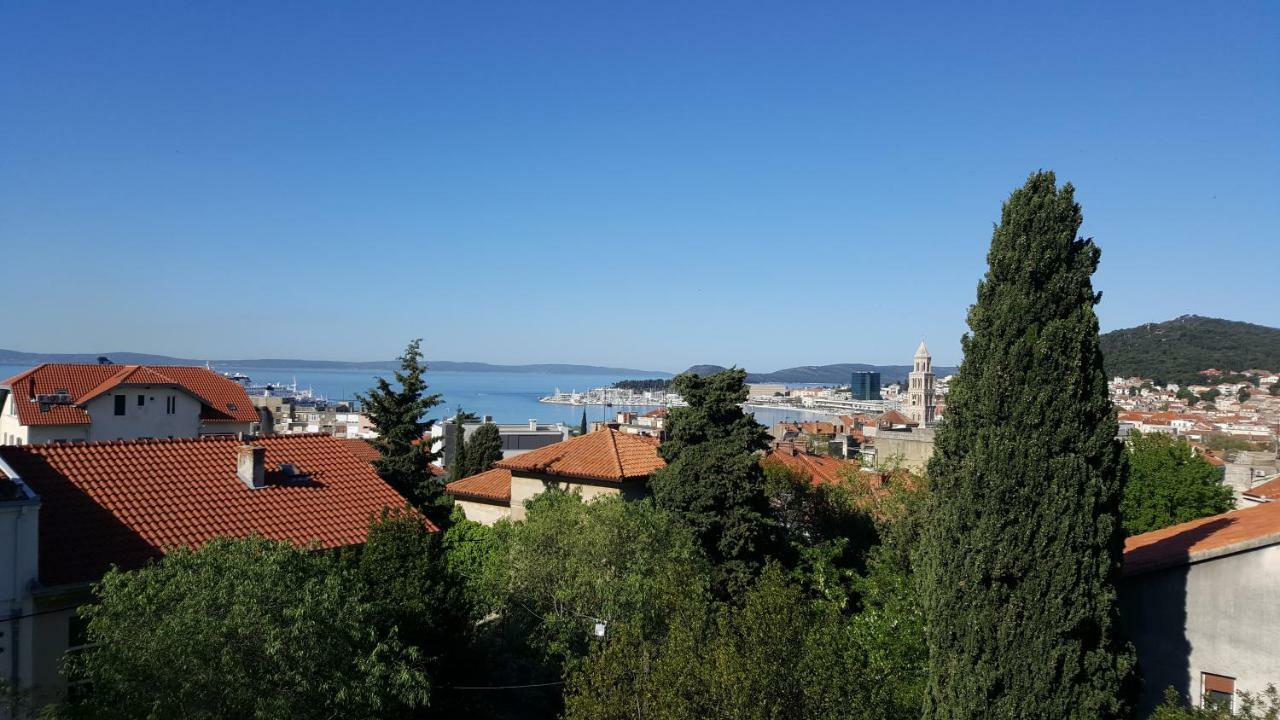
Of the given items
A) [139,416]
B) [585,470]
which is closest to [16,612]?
[585,470]

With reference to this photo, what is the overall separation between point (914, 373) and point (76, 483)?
153m

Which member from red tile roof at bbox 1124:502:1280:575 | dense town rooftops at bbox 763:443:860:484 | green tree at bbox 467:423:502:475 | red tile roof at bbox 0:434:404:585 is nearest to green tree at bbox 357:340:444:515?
red tile roof at bbox 0:434:404:585

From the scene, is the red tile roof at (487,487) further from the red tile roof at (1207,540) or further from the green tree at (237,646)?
the red tile roof at (1207,540)

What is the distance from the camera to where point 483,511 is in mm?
30750

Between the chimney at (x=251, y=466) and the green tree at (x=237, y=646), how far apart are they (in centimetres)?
584

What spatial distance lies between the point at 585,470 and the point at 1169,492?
22.2 m

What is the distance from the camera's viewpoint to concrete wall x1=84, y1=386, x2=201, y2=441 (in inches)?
1332

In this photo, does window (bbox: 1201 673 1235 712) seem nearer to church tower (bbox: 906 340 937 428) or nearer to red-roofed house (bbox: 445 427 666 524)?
red-roofed house (bbox: 445 427 666 524)

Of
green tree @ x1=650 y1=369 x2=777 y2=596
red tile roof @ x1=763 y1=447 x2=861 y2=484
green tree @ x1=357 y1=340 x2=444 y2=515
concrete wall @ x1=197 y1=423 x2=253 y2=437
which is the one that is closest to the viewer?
green tree @ x1=650 y1=369 x2=777 y2=596

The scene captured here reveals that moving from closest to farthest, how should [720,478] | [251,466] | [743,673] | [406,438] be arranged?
[743,673]
[251,466]
[720,478]
[406,438]

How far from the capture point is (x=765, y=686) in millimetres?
8836

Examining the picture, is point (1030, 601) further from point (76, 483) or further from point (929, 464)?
point (76, 483)

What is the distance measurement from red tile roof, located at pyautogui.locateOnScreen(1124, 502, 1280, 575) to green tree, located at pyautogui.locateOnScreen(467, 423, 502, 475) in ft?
98.6

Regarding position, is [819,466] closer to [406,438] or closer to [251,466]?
[406,438]
